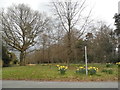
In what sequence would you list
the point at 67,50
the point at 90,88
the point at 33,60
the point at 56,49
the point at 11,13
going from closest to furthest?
the point at 90,88, the point at 67,50, the point at 56,49, the point at 11,13, the point at 33,60

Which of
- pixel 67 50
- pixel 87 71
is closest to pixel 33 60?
pixel 67 50

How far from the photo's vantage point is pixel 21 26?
2856cm

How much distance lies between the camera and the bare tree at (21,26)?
28031 mm

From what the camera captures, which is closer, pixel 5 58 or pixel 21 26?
pixel 5 58

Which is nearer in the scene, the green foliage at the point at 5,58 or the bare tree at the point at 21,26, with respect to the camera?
the green foliage at the point at 5,58

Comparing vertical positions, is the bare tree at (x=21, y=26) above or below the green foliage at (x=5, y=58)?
above

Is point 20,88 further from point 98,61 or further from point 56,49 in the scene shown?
point 98,61

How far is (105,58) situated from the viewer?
2702cm

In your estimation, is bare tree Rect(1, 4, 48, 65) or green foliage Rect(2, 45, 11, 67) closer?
green foliage Rect(2, 45, 11, 67)

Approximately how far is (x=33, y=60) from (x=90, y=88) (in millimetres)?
30598

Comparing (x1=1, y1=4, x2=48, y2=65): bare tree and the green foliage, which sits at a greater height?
(x1=1, y1=4, x2=48, y2=65): bare tree

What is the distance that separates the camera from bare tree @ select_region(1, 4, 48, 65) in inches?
1104

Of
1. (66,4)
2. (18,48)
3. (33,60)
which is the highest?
(66,4)

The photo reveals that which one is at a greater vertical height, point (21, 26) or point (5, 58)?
point (21, 26)
